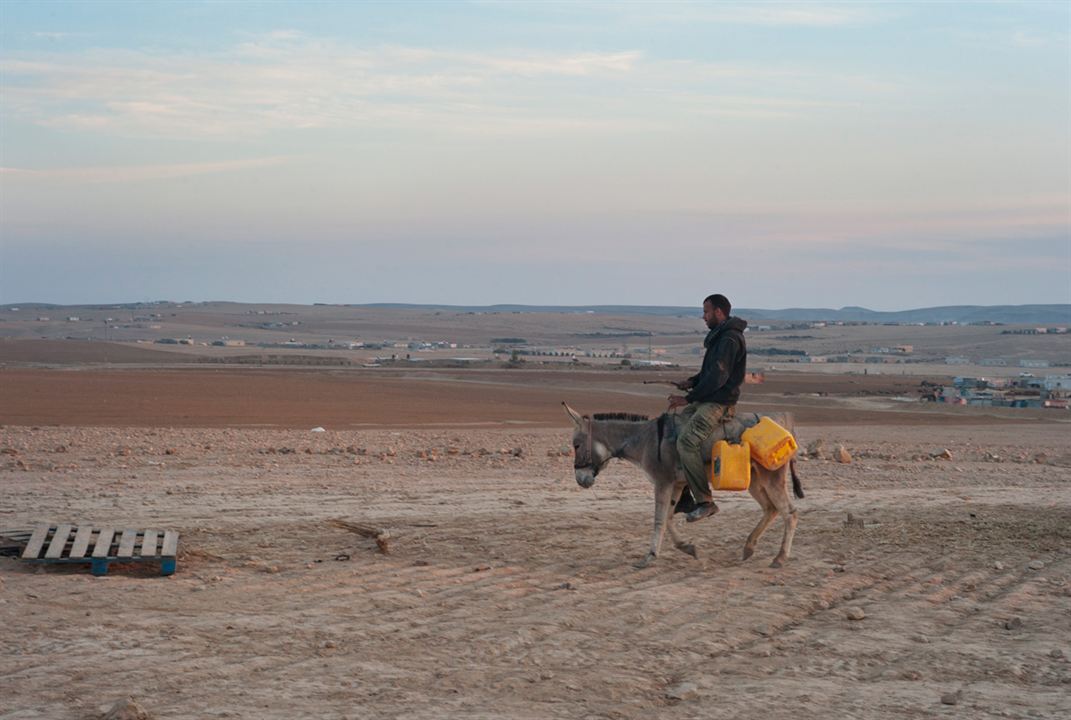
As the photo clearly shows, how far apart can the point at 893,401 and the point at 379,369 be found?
35264mm

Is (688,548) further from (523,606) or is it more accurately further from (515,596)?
(523,606)

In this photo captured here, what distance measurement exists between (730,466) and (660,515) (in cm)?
97

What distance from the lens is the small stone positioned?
8133mm

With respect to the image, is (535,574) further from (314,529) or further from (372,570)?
(314,529)

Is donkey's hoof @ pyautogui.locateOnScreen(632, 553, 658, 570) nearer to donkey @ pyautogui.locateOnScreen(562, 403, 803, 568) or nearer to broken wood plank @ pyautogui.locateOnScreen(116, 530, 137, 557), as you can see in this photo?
donkey @ pyautogui.locateOnScreen(562, 403, 803, 568)

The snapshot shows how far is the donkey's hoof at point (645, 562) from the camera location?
40.8ft

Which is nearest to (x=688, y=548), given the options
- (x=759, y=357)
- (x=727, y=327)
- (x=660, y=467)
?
(x=660, y=467)

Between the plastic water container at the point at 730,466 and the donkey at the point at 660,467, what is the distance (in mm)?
190

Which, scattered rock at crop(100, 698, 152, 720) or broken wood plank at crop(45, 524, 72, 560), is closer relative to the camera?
scattered rock at crop(100, 698, 152, 720)

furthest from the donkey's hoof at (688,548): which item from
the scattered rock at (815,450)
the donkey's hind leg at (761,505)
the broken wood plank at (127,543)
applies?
the scattered rock at (815,450)

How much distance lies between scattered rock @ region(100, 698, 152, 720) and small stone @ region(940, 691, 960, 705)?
5079mm

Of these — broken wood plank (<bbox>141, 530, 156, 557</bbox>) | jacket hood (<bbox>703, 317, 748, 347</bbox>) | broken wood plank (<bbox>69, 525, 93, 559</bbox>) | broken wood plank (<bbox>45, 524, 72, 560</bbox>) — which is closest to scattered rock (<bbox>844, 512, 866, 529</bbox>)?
jacket hood (<bbox>703, 317, 748, 347</bbox>)

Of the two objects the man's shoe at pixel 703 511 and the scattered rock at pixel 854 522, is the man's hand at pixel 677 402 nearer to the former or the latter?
the man's shoe at pixel 703 511

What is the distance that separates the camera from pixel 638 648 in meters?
9.38
